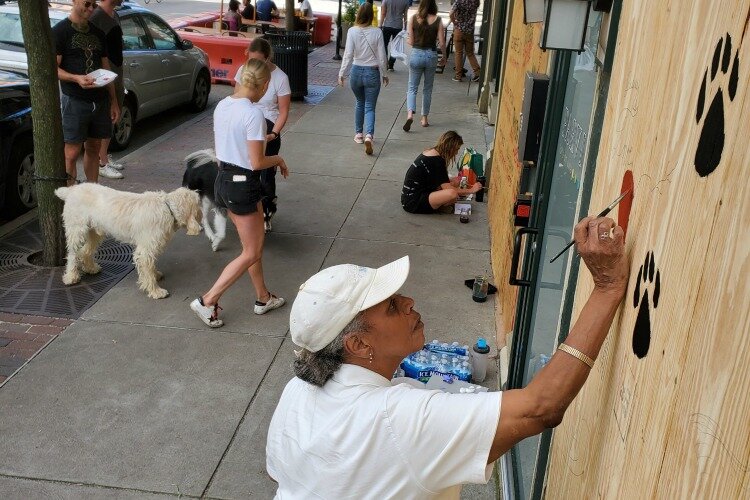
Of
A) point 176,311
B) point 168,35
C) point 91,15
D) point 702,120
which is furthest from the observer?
point 168,35

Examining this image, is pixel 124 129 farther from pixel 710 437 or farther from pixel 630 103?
pixel 710 437

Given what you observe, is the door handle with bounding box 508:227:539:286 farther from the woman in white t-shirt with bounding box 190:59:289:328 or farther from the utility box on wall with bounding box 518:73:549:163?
the woman in white t-shirt with bounding box 190:59:289:328

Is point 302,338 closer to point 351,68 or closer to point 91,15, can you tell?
point 91,15

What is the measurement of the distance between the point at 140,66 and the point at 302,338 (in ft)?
32.7

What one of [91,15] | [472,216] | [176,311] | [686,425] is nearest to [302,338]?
[686,425]

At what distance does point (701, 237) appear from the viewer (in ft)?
4.47

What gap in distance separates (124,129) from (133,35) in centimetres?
158

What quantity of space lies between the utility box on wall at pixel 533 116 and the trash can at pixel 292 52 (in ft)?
32.7

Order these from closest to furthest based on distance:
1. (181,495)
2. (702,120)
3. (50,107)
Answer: (702,120) → (181,495) → (50,107)

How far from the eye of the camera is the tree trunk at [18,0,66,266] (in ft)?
21.8

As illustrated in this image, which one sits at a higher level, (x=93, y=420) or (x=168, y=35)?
(x=168, y=35)

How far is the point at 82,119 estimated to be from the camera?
8234mm

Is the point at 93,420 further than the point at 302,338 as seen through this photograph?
Yes

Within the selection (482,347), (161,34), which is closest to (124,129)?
(161,34)
